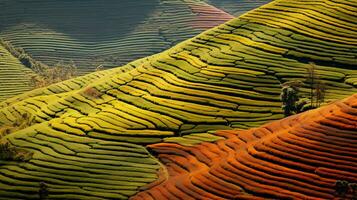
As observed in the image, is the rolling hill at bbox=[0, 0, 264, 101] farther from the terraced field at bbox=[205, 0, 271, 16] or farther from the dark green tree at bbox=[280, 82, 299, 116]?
the dark green tree at bbox=[280, 82, 299, 116]

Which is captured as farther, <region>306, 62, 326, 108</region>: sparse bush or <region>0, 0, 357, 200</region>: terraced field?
<region>306, 62, 326, 108</region>: sparse bush

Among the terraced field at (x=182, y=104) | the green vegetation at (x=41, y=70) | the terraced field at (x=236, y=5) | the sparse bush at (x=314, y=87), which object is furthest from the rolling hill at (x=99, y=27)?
the sparse bush at (x=314, y=87)

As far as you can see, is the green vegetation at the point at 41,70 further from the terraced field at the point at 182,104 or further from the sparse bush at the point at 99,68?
the terraced field at the point at 182,104

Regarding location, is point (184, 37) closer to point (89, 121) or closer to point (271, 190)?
point (89, 121)

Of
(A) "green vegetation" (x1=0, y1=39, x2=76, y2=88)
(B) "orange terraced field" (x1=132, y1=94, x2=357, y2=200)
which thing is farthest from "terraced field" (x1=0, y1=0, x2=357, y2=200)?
(A) "green vegetation" (x1=0, y1=39, x2=76, y2=88)

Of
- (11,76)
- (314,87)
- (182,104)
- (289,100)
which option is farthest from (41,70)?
(289,100)

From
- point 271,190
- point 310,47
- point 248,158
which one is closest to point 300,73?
point 310,47
